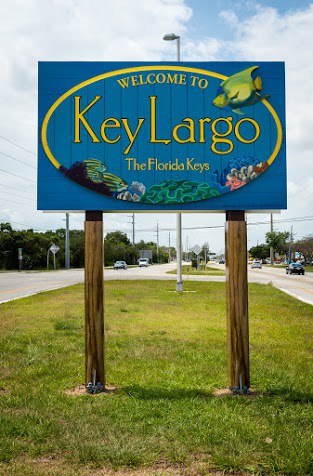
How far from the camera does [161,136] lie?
20.7 ft

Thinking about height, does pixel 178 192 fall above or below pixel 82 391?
above

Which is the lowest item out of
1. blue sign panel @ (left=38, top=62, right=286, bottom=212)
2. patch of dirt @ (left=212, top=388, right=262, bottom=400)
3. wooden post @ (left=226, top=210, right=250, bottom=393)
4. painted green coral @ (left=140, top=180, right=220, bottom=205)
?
patch of dirt @ (left=212, top=388, right=262, bottom=400)

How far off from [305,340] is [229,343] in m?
4.24

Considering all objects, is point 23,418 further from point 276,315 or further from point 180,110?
point 276,315

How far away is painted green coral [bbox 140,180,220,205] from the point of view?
623 centimetres

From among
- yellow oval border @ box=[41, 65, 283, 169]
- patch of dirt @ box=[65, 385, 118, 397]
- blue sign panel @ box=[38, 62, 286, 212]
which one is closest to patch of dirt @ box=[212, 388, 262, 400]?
patch of dirt @ box=[65, 385, 118, 397]

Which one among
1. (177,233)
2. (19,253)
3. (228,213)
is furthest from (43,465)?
(19,253)

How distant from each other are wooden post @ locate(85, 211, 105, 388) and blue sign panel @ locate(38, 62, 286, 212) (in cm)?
49

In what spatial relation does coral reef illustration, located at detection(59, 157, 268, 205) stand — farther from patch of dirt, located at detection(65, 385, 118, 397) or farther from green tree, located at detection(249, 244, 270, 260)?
green tree, located at detection(249, 244, 270, 260)

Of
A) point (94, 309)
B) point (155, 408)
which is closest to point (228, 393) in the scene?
point (155, 408)

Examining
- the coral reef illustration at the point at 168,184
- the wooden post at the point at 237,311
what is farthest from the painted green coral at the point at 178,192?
the wooden post at the point at 237,311

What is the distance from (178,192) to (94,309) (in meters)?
1.65

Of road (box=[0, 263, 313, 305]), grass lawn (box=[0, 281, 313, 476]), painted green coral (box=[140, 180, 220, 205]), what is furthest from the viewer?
road (box=[0, 263, 313, 305])

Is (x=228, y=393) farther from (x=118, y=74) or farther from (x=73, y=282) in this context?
(x=73, y=282)
